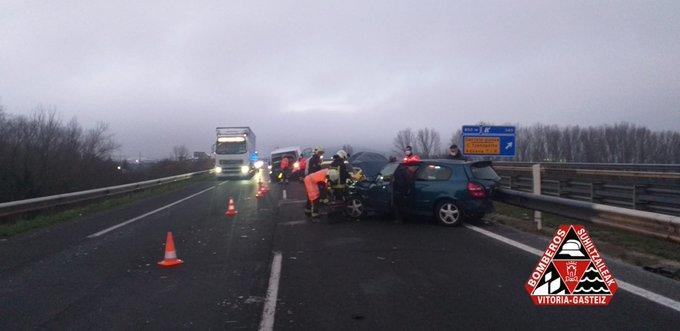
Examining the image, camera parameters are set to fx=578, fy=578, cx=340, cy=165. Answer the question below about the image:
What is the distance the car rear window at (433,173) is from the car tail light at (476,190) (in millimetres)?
568

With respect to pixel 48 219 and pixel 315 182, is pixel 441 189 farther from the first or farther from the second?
pixel 48 219

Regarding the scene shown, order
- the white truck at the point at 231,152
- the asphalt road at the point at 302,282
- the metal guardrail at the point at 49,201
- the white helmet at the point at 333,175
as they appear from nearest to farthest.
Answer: the asphalt road at the point at 302,282
the white helmet at the point at 333,175
the metal guardrail at the point at 49,201
the white truck at the point at 231,152

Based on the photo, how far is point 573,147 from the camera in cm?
3512

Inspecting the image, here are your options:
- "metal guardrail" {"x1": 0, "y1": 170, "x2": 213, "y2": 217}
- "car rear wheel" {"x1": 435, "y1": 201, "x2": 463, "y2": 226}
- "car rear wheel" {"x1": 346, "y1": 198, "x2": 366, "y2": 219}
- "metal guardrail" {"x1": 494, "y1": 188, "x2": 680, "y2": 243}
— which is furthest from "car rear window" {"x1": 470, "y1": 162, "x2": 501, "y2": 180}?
"metal guardrail" {"x1": 0, "y1": 170, "x2": 213, "y2": 217}

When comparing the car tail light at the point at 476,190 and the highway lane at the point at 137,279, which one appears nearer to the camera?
the highway lane at the point at 137,279

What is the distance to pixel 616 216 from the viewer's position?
8.88 metres

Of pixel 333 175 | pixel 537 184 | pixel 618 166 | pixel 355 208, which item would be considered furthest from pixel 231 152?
pixel 537 184

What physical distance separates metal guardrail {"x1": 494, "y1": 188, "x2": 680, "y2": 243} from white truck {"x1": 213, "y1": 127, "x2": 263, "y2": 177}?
29.2m

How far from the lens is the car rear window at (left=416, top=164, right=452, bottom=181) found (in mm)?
12641

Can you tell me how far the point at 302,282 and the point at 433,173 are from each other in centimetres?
612

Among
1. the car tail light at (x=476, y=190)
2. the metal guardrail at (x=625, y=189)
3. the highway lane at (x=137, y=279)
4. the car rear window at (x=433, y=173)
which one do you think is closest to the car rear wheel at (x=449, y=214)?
the car tail light at (x=476, y=190)

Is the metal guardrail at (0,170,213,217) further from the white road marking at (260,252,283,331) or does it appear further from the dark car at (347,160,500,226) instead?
the white road marking at (260,252,283,331)

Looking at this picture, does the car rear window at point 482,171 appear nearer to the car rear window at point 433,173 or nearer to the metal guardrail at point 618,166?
the car rear window at point 433,173

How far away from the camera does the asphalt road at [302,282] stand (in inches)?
228
